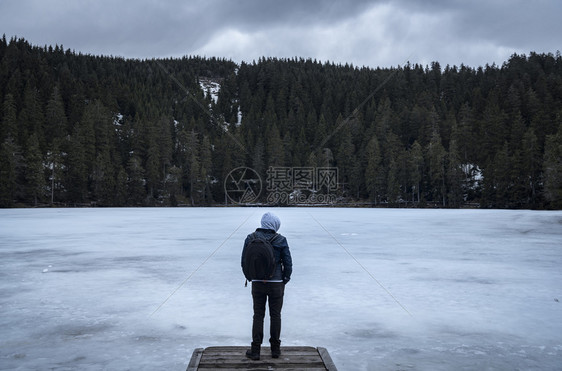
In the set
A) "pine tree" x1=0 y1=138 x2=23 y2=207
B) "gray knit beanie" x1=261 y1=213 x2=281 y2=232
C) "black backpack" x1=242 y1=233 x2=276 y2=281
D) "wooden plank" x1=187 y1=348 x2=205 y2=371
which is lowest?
"wooden plank" x1=187 y1=348 x2=205 y2=371

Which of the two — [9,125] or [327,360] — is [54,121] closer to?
[9,125]

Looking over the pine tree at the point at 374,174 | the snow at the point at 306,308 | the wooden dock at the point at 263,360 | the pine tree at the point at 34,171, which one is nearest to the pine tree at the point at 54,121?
the pine tree at the point at 34,171

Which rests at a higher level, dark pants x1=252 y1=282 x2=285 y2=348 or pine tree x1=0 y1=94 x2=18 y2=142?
pine tree x1=0 y1=94 x2=18 y2=142

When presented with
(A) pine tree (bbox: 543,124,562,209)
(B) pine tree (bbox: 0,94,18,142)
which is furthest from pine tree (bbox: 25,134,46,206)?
(A) pine tree (bbox: 543,124,562,209)

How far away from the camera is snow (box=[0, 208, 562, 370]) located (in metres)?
6.67

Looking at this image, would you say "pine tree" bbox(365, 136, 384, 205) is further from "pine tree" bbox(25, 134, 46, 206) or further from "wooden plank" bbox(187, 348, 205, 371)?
"wooden plank" bbox(187, 348, 205, 371)

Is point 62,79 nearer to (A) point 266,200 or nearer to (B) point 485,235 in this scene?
(A) point 266,200

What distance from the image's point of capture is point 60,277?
501 inches

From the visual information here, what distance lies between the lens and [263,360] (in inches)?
225

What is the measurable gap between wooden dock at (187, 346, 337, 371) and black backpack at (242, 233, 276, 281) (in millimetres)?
1040

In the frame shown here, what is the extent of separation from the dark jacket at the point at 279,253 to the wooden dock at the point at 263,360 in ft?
3.31

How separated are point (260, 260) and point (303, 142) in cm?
11131

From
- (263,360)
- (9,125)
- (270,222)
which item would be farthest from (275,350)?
(9,125)

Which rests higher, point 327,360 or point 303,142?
point 303,142
